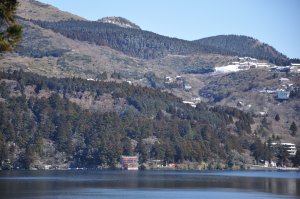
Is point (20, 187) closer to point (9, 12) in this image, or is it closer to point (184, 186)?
point (184, 186)

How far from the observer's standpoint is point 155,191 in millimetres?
120125

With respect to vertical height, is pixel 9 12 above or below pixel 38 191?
above

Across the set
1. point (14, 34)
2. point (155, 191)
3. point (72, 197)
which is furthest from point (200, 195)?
point (14, 34)

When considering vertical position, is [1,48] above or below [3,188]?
above

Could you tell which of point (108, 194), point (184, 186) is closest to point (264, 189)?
point (184, 186)

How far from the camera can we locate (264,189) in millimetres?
129750

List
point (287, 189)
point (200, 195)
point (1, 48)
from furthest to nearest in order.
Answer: point (287, 189) < point (200, 195) < point (1, 48)

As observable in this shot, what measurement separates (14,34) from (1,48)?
1268mm

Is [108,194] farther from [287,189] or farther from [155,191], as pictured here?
[287,189]

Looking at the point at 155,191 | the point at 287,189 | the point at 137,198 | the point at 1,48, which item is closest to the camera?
the point at 1,48

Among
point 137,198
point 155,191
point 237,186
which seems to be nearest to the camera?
point 137,198

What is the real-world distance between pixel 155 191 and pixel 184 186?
17.2 meters

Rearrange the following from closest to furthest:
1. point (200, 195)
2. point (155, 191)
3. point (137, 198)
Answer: point (137, 198) < point (200, 195) < point (155, 191)

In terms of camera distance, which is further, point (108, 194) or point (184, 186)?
point (184, 186)
